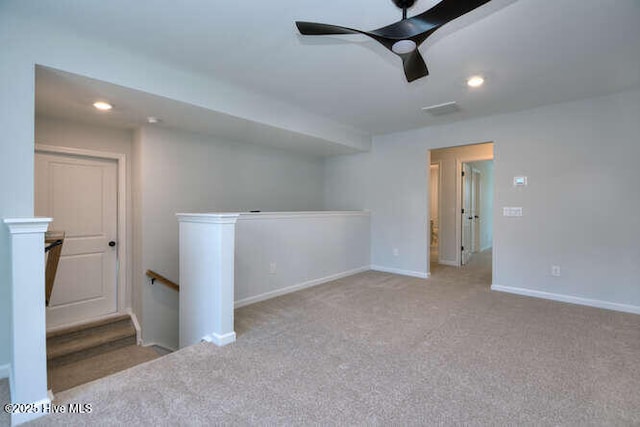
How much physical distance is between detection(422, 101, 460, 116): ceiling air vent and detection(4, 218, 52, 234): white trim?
3.81 meters

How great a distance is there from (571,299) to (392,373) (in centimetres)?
295

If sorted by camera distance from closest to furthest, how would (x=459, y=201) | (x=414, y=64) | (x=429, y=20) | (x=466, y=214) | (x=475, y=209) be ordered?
(x=429, y=20) → (x=414, y=64) → (x=459, y=201) → (x=466, y=214) → (x=475, y=209)

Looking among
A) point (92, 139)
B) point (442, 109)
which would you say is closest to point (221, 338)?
point (92, 139)

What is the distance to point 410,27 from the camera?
1.71 meters

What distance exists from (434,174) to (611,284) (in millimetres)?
5075

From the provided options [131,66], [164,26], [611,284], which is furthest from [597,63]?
[131,66]

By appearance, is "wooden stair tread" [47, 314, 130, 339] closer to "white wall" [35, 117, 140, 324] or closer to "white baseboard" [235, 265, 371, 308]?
"white wall" [35, 117, 140, 324]

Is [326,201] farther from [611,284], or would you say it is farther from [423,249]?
[611,284]

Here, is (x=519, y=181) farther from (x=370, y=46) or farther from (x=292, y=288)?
(x=292, y=288)

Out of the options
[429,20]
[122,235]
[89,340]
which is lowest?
[89,340]

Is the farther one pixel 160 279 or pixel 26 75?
pixel 160 279

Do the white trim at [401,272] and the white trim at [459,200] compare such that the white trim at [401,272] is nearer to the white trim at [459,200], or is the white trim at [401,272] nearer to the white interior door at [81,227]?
the white trim at [459,200]

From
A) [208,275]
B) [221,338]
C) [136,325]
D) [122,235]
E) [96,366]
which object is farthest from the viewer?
[122,235]

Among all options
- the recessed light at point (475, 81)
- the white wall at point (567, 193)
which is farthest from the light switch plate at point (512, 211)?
the recessed light at point (475, 81)
